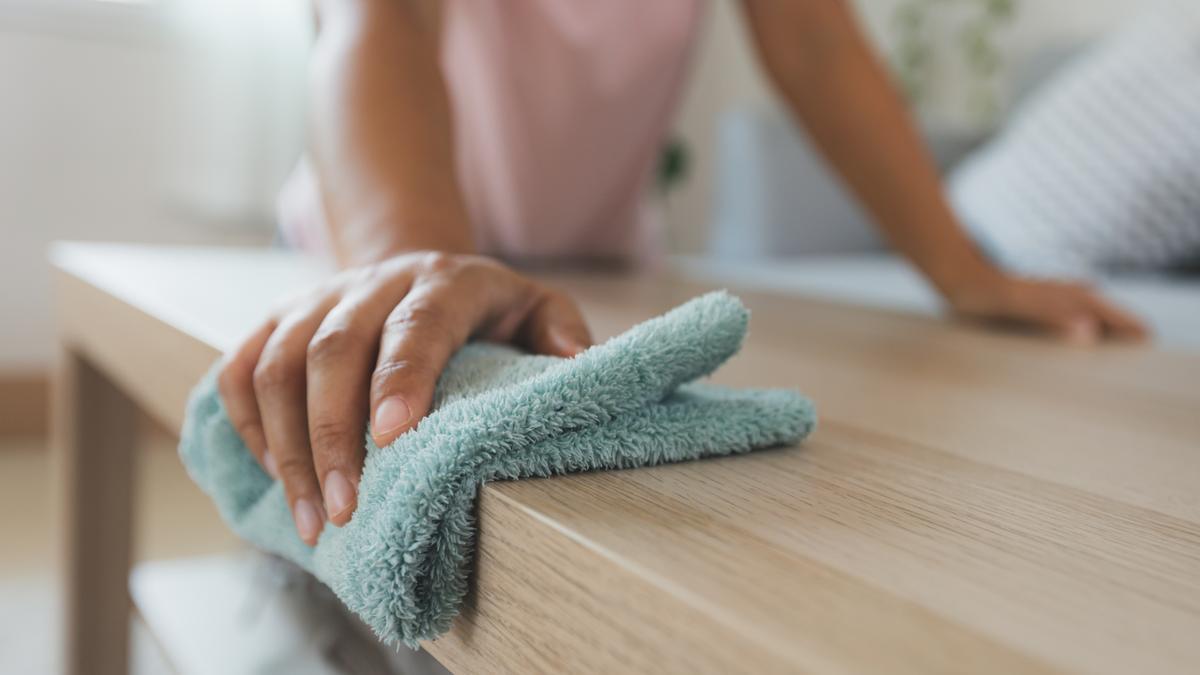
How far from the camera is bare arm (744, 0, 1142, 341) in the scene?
0.77m

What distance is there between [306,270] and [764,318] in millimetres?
339

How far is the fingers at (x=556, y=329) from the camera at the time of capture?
1.17 feet

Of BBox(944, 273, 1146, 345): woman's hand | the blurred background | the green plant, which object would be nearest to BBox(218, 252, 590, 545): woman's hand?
BBox(944, 273, 1146, 345): woman's hand

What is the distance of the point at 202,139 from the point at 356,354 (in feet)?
6.50

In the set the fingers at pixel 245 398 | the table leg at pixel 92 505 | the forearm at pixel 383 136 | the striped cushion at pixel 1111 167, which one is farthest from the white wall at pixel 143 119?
the fingers at pixel 245 398

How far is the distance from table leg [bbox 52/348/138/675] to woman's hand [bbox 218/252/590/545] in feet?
1.70

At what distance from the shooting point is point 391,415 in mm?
275

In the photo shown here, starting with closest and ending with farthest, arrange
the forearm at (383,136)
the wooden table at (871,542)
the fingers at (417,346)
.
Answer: the wooden table at (871,542) → the fingers at (417,346) → the forearm at (383,136)

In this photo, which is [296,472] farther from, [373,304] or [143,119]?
[143,119]

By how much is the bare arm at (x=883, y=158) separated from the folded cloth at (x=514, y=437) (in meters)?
0.52

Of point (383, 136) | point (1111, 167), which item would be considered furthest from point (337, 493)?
point (1111, 167)

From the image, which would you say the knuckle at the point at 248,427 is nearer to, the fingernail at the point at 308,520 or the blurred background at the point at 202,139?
the fingernail at the point at 308,520

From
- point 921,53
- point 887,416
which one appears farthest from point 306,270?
point 921,53

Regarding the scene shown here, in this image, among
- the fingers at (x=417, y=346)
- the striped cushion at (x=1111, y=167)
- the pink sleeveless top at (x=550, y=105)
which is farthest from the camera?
the striped cushion at (x=1111, y=167)
